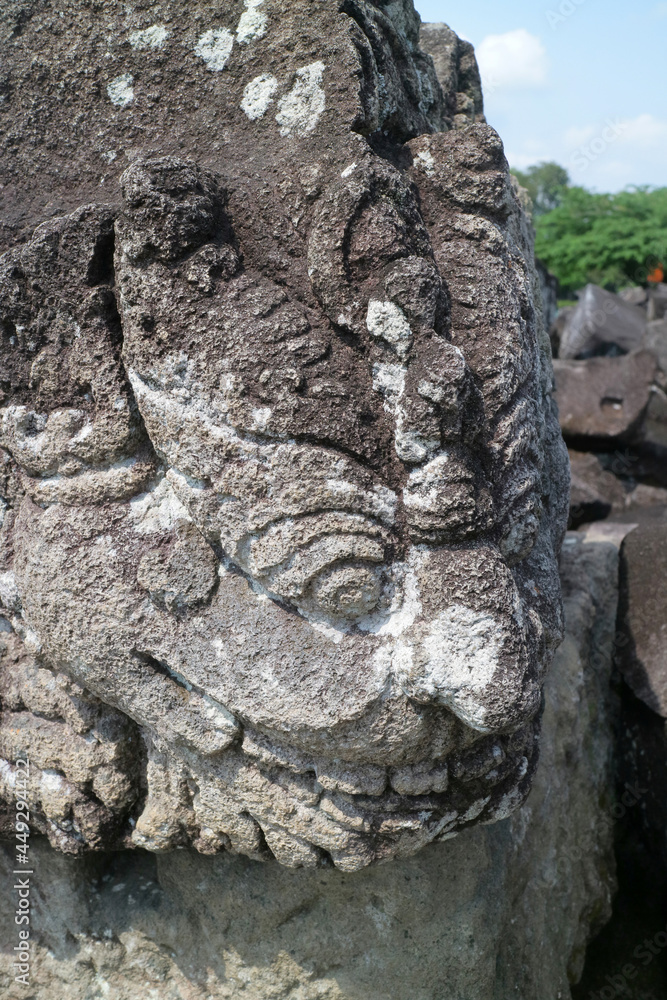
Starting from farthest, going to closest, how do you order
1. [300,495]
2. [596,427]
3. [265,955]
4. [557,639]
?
[596,427], [265,955], [557,639], [300,495]

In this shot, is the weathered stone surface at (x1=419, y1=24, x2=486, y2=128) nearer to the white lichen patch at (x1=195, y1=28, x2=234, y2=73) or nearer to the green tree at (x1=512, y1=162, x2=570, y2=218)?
the white lichen patch at (x1=195, y1=28, x2=234, y2=73)

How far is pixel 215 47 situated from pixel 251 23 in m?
0.07

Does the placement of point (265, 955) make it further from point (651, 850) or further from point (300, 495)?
point (651, 850)

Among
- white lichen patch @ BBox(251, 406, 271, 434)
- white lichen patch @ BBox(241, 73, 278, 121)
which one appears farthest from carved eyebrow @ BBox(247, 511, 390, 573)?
white lichen patch @ BBox(241, 73, 278, 121)

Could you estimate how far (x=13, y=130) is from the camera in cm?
146

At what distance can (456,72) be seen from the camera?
2.16 m

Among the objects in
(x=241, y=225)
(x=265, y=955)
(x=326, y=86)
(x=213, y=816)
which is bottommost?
(x=265, y=955)

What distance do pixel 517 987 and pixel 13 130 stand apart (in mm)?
1902

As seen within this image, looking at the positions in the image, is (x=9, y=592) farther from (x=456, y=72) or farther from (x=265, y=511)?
(x=456, y=72)

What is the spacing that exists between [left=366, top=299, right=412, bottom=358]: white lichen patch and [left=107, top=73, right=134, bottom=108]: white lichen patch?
0.64 meters

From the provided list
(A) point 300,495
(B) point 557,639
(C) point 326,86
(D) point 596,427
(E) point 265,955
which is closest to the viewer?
(A) point 300,495

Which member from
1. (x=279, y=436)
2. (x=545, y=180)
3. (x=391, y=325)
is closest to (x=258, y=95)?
(x=391, y=325)

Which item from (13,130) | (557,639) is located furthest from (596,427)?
(13,130)

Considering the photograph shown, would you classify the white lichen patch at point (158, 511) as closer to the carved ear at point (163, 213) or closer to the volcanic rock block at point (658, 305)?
the carved ear at point (163, 213)
